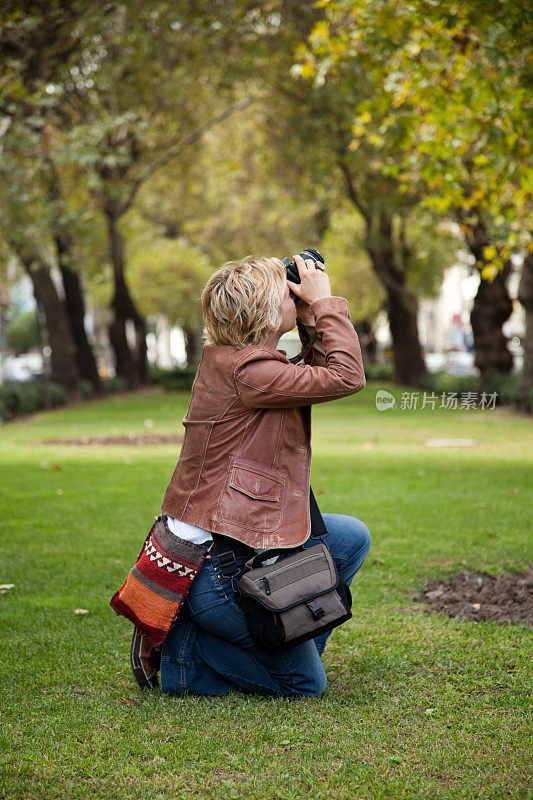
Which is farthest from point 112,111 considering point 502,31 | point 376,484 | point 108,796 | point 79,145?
point 108,796

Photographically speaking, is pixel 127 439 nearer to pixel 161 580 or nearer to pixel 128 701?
pixel 128 701

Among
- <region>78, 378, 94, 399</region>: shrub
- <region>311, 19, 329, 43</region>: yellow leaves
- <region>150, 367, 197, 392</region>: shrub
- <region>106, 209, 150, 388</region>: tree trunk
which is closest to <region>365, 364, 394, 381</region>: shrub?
<region>150, 367, 197, 392</region>: shrub

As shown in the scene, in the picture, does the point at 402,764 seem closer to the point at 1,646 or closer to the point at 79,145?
the point at 1,646

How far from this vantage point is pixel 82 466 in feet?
37.7

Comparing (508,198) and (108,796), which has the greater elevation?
A: (508,198)

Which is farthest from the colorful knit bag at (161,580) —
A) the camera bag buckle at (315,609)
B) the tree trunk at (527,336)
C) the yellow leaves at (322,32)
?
the tree trunk at (527,336)

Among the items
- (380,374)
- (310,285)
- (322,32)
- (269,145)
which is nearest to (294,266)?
(310,285)

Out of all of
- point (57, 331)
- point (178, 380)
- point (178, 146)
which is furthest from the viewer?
point (178, 380)

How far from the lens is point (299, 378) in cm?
336

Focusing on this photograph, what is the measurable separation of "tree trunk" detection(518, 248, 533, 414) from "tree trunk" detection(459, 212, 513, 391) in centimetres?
293

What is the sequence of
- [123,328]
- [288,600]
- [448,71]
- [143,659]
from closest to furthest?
[288,600], [143,659], [448,71], [123,328]

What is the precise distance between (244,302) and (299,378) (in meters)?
0.37

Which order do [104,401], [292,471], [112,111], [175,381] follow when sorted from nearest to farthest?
[292,471]
[112,111]
[104,401]
[175,381]

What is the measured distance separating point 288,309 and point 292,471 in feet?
2.14
